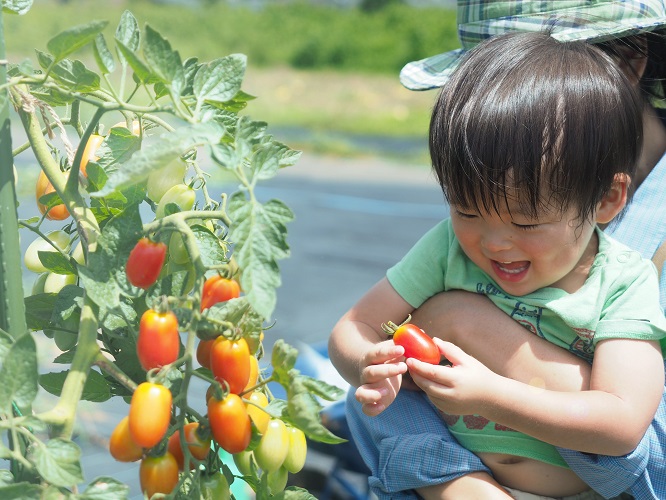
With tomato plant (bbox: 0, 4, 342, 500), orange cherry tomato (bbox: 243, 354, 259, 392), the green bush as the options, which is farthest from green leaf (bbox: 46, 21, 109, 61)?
the green bush

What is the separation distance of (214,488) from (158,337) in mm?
168

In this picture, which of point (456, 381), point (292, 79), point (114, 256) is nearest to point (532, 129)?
point (456, 381)

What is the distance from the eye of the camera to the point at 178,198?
0.92m

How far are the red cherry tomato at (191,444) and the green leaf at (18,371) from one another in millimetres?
162

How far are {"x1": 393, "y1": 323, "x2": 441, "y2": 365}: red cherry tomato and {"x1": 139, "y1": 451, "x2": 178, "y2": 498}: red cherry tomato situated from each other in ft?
1.11

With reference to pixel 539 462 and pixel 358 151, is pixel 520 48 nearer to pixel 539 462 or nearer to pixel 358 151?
pixel 539 462

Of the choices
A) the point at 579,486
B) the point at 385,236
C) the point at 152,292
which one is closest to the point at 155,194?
the point at 152,292

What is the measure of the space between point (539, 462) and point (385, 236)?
19.4 ft

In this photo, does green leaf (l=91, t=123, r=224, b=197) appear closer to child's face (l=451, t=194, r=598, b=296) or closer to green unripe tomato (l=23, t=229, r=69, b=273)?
green unripe tomato (l=23, t=229, r=69, b=273)

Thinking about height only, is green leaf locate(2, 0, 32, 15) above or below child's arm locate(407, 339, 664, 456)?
above

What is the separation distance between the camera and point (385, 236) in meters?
7.10

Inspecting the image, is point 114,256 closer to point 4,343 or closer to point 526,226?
point 4,343

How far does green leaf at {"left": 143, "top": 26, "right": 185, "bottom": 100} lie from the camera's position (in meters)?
0.75

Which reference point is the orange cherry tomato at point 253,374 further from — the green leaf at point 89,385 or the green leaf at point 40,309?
the green leaf at point 40,309
